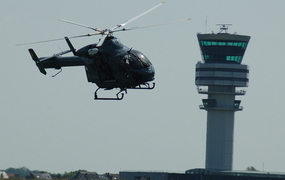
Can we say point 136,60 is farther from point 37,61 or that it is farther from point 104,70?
point 37,61

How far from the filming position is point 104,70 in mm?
82875

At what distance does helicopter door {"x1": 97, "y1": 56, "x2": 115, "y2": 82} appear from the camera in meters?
82.7

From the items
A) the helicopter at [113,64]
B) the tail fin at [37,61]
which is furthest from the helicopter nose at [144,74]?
the tail fin at [37,61]

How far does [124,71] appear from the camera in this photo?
268ft

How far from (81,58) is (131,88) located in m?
9.51

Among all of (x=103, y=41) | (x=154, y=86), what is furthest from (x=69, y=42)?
(x=154, y=86)

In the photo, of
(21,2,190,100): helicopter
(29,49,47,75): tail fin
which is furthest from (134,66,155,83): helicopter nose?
(29,49,47,75): tail fin

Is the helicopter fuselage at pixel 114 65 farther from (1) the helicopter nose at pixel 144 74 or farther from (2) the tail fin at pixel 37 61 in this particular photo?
Answer: (2) the tail fin at pixel 37 61

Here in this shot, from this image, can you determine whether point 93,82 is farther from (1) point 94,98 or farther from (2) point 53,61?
(2) point 53,61

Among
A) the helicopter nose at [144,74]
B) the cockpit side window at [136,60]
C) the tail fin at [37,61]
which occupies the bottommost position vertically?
the helicopter nose at [144,74]

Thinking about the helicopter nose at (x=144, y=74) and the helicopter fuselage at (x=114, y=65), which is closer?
the helicopter nose at (x=144, y=74)

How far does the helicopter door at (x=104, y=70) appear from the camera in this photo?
271 feet

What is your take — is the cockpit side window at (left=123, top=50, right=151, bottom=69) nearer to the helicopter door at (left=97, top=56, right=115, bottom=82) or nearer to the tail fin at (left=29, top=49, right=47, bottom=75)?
the helicopter door at (left=97, top=56, right=115, bottom=82)

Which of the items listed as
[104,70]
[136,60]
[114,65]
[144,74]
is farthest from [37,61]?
[144,74]
